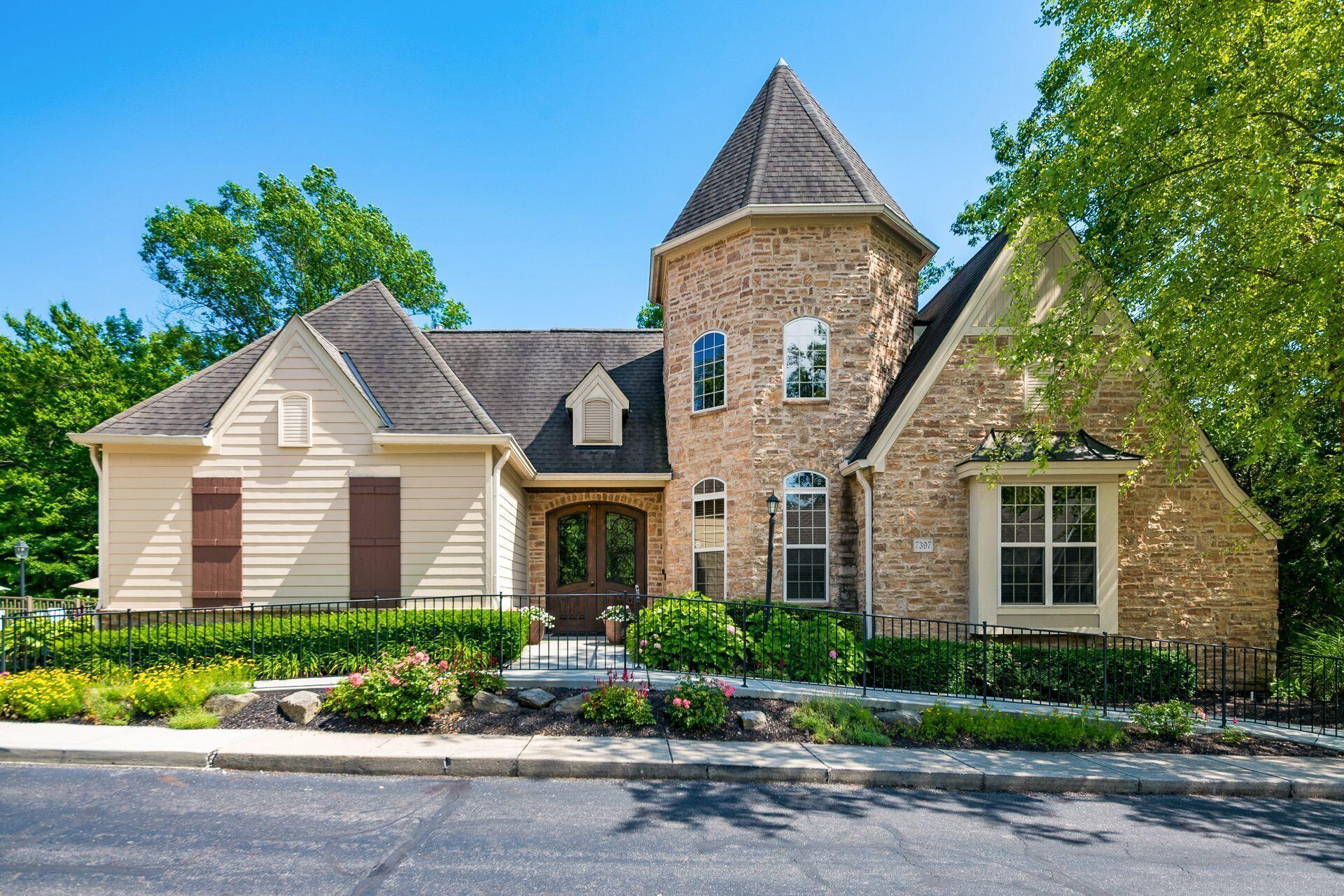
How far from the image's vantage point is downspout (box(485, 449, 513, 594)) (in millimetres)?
12352

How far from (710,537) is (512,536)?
3959 millimetres

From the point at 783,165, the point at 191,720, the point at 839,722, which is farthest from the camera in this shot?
the point at 783,165

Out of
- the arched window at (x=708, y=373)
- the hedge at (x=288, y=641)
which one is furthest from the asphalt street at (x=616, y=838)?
the arched window at (x=708, y=373)

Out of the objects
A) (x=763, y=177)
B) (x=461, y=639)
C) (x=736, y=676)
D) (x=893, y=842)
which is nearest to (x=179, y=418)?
(x=461, y=639)

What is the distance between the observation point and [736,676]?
34.1 feet

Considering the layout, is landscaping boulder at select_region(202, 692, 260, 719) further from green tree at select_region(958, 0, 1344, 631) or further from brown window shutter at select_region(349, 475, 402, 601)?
green tree at select_region(958, 0, 1344, 631)

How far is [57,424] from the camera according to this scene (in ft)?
93.0

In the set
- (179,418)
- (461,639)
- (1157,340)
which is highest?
(1157,340)

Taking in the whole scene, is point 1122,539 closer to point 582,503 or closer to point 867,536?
point 867,536

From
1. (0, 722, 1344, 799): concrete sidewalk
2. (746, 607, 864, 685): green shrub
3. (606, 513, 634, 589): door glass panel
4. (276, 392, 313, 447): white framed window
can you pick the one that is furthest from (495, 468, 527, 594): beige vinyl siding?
(0, 722, 1344, 799): concrete sidewalk

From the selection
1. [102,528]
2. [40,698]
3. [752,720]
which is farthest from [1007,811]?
[102,528]

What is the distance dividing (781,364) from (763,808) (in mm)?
9002

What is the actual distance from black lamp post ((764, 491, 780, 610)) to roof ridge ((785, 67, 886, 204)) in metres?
6.05

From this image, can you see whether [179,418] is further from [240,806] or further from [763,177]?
[763,177]
